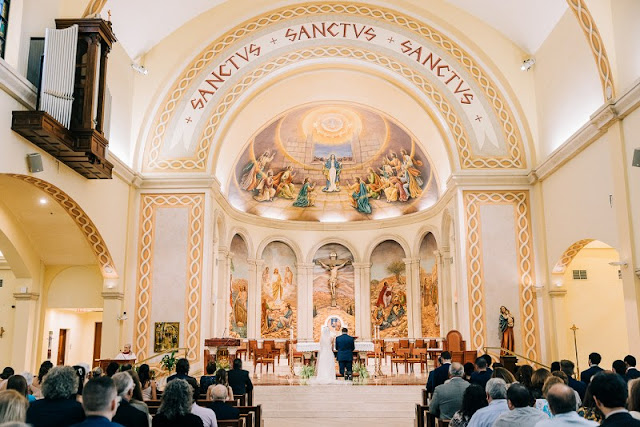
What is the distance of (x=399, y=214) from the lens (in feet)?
75.4

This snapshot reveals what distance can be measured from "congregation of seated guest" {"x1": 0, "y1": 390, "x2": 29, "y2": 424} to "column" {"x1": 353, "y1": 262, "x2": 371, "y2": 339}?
2016 cm

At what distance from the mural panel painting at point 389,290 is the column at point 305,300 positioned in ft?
7.77

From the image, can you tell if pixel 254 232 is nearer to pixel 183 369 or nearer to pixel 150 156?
pixel 150 156

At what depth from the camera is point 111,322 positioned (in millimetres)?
15328

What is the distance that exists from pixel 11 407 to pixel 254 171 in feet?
61.0

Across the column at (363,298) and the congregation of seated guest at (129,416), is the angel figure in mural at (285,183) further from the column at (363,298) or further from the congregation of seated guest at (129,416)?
the congregation of seated guest at (129,416)

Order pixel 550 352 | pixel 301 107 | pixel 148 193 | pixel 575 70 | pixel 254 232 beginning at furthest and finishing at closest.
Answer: pixel 254 232 → pixel 301 107 → pixel 148 193 → pixel 550 352 → pixel 575 70

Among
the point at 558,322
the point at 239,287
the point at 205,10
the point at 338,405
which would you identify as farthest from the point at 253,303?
the point at 558,322

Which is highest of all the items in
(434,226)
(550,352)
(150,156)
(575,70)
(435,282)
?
(575,70)

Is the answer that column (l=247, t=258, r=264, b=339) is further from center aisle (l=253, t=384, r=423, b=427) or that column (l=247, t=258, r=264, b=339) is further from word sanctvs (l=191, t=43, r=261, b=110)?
center aisle (l=253, t=384, r=423, b=427)

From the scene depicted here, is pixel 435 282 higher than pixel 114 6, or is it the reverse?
pixel 114 6

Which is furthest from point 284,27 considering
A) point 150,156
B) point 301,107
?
point 150,156

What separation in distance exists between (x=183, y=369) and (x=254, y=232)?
15.0m

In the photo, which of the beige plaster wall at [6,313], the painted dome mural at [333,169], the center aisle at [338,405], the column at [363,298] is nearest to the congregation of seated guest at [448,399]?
the center aisle at [338,405]
